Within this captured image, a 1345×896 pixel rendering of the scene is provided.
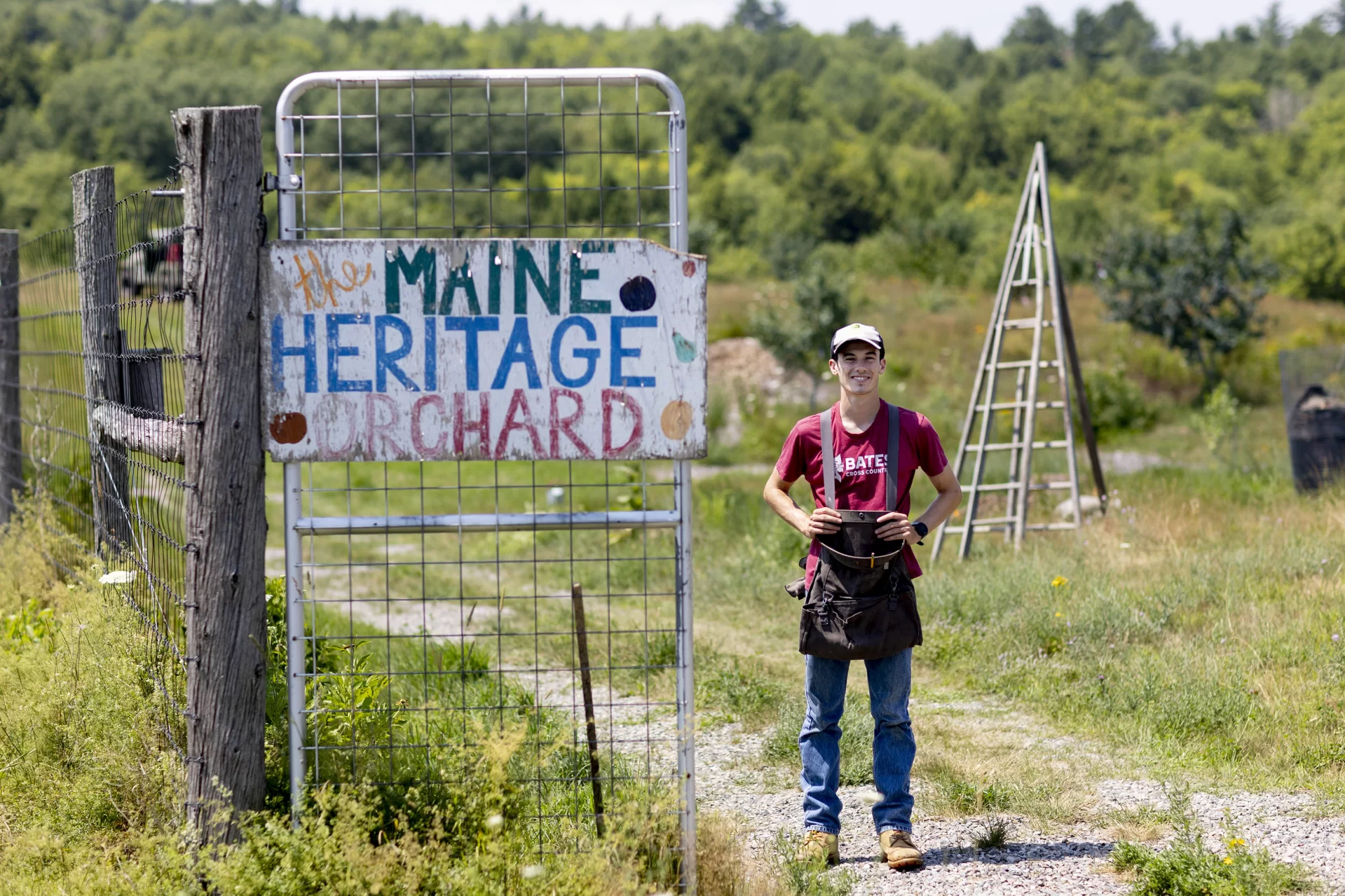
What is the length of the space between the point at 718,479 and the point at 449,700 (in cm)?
871

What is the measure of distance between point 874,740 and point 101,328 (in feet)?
12.3

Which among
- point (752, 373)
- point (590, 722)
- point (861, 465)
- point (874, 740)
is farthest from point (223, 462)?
point (752, 373)

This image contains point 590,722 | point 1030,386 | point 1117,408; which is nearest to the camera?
point 590,722

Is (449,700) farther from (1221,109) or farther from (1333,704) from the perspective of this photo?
(1221,109)

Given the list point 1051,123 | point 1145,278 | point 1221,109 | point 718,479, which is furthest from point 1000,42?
point 718,479

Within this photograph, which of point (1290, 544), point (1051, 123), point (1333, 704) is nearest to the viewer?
point (1333, 704)

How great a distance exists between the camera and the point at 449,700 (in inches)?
217

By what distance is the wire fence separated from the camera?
404 centimetres

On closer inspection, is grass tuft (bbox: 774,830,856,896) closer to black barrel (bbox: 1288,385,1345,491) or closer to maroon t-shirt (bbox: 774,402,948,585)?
maroon t-shirt (bbox: 774,402,948,585)

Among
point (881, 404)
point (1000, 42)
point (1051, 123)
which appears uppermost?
point (1000, 42)

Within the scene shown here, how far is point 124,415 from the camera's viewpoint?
4.54 metres

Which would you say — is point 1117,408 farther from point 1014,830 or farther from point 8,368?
point 8,368

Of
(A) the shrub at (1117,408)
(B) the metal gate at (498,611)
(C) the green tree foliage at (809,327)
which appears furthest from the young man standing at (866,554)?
(C) the green tree foliage at (809,327)

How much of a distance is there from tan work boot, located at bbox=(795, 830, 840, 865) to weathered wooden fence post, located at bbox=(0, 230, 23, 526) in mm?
5398
